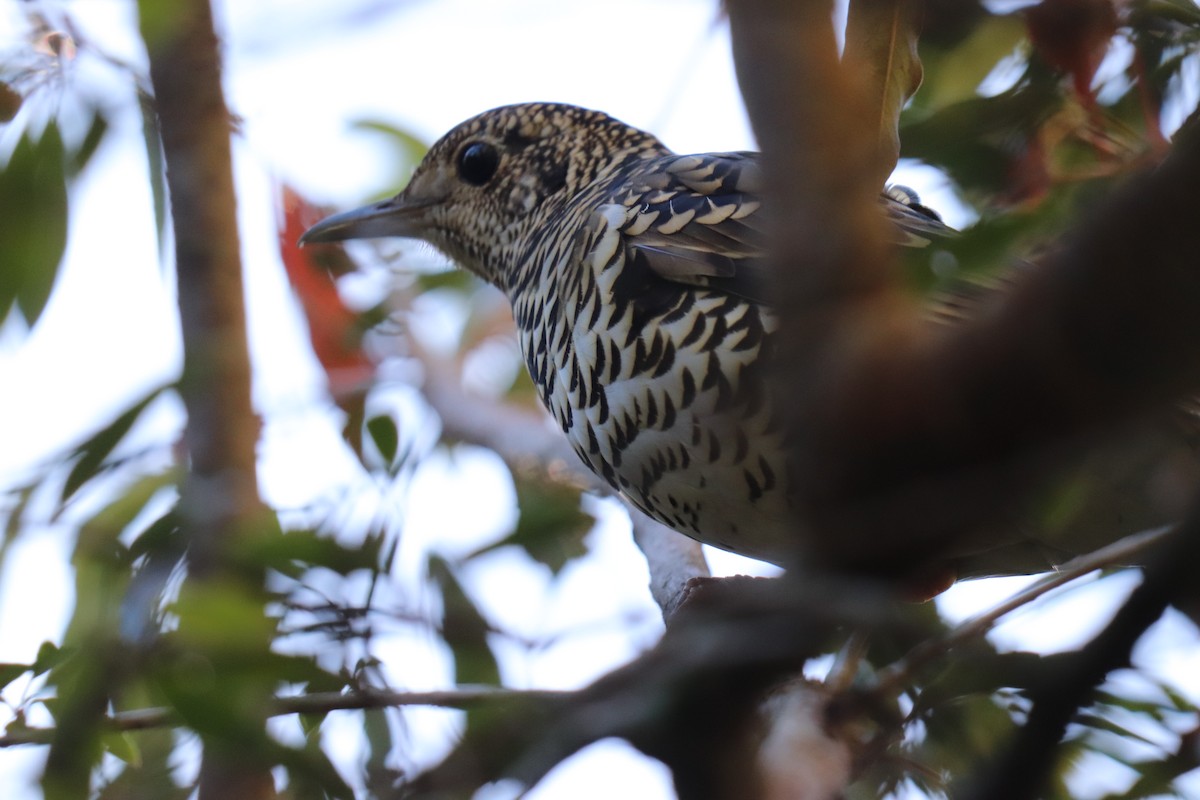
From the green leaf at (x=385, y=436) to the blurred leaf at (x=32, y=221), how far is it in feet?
1.86

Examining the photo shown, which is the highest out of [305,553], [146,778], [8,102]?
[8,102]

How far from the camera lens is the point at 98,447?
203cm

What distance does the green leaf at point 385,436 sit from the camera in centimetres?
203

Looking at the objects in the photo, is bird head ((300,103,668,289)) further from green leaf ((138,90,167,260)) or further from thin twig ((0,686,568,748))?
thin twig ((0,686,568,748))

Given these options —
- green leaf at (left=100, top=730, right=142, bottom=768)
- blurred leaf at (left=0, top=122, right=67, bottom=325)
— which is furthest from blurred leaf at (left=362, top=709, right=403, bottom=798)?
blurred leaf at (left=0, top=122, right=67, bottom=325)

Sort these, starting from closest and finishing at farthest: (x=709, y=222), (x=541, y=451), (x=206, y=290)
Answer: (x=206, y=290)
(x=709, y=222)
(x=541, y=451)

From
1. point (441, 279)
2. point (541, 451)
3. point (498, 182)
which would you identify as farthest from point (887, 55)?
point (441, 279)

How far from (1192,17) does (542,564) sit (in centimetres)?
119

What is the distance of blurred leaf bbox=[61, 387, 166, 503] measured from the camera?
1968mm

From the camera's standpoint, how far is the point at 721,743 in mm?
1222

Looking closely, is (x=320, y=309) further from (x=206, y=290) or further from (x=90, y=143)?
(x=206, y=290)

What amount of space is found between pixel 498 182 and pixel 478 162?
0.07 m

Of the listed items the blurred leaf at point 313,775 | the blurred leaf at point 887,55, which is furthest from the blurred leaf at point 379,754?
the blurred leaf at point 887,55

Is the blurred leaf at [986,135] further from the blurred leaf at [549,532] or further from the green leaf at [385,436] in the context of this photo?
the green leaf at [385,436]
